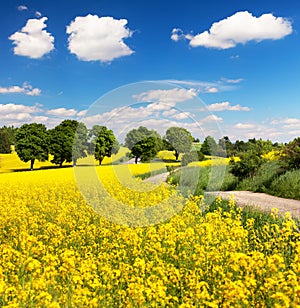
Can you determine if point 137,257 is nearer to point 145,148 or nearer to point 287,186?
point 287,186

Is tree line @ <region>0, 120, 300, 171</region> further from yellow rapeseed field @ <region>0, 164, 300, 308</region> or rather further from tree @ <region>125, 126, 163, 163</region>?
yellow rapeseed field @ <region>0, 164, 300, 308</region>

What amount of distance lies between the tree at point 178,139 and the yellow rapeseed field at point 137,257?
2072 millimetres

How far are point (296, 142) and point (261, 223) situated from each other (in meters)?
12.2

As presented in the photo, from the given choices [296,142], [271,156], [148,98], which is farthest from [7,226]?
[271,156]

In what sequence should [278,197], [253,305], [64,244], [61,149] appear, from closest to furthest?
[253,305] < [64,244] < [278,197] < [61,149]

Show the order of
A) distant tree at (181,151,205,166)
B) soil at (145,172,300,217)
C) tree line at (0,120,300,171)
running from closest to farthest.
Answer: soil at (145,172,300,217)
tree line at (0,120,300,171)
distant tree at (181,151,205,166)

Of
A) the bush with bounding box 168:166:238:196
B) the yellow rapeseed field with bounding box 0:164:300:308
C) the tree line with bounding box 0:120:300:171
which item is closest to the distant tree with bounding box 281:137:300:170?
the tree line with bounding box 0:120:300:171

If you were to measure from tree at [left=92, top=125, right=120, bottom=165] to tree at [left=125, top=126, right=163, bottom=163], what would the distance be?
1.55ft

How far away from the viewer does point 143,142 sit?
1559 centimetres

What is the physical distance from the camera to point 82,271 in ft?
15.1

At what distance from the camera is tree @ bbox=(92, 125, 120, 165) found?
12.8 metres

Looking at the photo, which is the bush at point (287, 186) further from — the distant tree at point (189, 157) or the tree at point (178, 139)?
the distant tree at point (189, 157)

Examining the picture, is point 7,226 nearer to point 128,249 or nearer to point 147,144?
point 128,249

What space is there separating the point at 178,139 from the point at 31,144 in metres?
37.3
